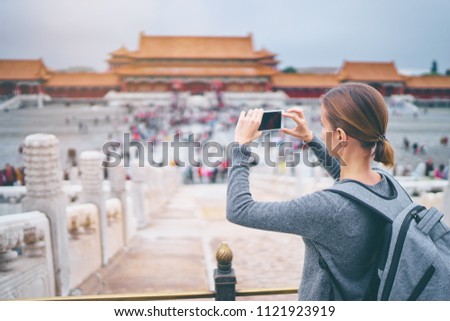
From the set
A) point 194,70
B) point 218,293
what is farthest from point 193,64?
point 218,293

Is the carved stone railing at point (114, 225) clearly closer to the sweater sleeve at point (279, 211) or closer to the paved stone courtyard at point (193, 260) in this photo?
the paved stone courtyard at point (193, 260)

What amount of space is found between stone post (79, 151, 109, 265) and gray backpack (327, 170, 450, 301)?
2.99 metres

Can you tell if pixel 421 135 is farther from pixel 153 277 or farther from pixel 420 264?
pixel 420 264

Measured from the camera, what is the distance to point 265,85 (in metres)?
30.4

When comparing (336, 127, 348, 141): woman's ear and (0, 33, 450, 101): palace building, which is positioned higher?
(0, 33, 450, 101): palace building

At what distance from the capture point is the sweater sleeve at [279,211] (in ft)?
3.46

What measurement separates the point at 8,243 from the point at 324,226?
6.32 feet

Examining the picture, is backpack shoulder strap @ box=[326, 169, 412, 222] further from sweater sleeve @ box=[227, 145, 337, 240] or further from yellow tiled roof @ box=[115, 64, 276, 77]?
yellow tiled roof @ box=[115, 64, 276, 77]

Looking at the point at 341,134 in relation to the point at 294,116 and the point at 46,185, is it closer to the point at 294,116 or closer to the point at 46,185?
the point at 294,116

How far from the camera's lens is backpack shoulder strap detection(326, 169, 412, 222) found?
3.50 feet

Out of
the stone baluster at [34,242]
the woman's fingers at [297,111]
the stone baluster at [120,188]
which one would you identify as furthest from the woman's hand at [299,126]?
the stone baluster at [120,188]

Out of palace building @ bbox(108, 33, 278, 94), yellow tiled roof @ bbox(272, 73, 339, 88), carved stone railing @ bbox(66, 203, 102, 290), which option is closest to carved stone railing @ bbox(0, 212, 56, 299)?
carved stone railing @ bbox(66, 203, 102, 290)

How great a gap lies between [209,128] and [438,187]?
53.7 feet
